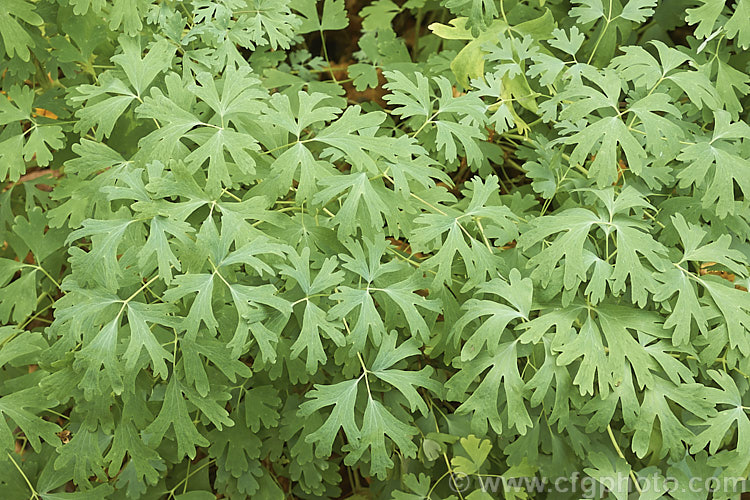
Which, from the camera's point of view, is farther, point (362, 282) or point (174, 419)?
point (362, 282)

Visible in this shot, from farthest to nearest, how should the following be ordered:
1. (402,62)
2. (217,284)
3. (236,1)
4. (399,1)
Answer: (399,1) < (402,62) < (236,1) < (217,284)

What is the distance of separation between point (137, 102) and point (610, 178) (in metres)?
1.04

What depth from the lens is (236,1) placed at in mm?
1476

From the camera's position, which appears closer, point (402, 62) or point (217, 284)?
point (217, 284)

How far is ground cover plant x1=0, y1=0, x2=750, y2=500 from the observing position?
1205 mm

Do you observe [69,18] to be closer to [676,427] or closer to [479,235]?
[479,235]

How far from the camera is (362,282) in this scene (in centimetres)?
135

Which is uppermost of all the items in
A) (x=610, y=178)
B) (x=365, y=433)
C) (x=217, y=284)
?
(x=610, y=178)

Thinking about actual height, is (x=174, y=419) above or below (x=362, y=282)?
below

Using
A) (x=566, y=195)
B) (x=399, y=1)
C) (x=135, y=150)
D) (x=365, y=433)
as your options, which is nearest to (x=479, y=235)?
(x=566, y=195)

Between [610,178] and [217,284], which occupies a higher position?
[610,178]

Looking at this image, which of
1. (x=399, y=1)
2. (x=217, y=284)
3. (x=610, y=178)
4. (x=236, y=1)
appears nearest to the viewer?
(x=217, y=284)

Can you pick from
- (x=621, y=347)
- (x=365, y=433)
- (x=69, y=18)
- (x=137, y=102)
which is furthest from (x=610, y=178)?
(x=69, y=18)

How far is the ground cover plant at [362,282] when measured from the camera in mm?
1205
